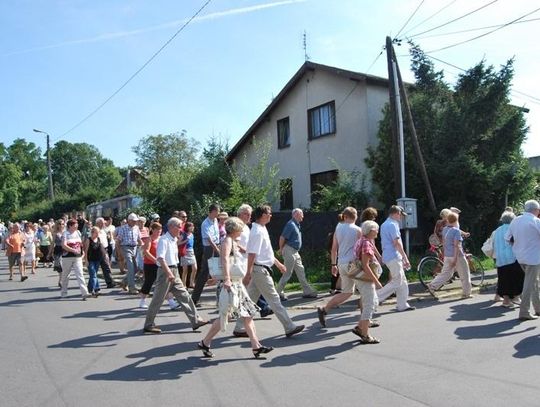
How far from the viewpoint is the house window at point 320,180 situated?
72.7 feet

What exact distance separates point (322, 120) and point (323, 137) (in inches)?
33.2

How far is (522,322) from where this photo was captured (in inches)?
328

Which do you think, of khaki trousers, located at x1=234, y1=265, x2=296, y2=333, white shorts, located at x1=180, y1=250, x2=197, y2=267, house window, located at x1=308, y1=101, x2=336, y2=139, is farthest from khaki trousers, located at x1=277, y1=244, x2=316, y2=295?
house window, located at x1=308, y1=101, x2=336, y2=139

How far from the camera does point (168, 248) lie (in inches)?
346

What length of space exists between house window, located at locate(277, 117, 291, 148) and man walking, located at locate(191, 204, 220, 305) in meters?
13.9

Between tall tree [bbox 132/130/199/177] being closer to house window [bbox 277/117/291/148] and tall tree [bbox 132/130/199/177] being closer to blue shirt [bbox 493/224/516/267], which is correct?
house window [bbox 277/117/291/148]

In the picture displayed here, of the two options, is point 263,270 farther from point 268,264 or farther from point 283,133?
point 283,133

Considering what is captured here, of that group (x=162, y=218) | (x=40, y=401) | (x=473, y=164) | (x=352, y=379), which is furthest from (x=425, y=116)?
(x=40, y=401)

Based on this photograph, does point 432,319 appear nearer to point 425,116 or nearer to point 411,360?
point 411,360

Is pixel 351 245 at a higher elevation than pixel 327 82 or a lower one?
lower

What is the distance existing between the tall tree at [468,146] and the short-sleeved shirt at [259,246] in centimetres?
1077

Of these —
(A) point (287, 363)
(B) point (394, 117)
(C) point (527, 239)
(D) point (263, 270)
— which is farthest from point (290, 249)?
(B) point (394, 117)

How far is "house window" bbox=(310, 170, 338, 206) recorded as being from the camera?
22172 mm

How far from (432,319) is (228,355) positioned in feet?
11.9
